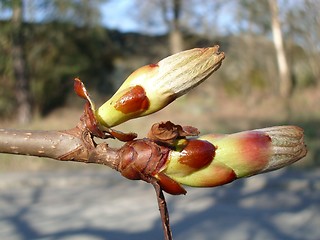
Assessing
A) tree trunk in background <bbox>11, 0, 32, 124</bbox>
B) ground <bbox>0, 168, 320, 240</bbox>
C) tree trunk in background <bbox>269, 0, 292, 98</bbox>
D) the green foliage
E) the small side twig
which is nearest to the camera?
the small side twig

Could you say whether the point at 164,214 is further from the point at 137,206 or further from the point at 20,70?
the point at 20,70

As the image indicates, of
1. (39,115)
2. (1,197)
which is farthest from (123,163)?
(39,115)

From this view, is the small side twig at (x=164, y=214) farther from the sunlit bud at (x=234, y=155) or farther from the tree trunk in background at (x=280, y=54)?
the tree trunk in background at (x=280, y=54)

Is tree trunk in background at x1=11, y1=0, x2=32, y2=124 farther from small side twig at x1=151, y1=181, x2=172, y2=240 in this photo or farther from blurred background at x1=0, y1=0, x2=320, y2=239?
small side twig at x1=151, y1=181, x2=172, y2=240

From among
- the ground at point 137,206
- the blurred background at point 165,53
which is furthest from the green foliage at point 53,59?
the ground at point 137,206

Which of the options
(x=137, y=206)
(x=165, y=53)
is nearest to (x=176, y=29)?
(x=165, y=53)

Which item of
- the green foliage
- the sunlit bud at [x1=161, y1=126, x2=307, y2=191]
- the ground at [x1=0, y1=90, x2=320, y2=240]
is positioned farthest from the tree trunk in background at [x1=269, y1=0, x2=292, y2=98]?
the sunlit bud at [x1=161, y1=126, x2=307, y2=191]

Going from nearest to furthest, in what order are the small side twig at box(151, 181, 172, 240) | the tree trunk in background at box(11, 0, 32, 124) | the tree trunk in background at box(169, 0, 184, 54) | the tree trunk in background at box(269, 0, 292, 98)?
the small side twig at box(151, 181, 172, 240) → the tree trunk in background at box(11, 0, 32, 124) → the tree trunk in background at box(269, 0, 292, 98) → the tree trunk in background at box(169, 0, 184, 54)
